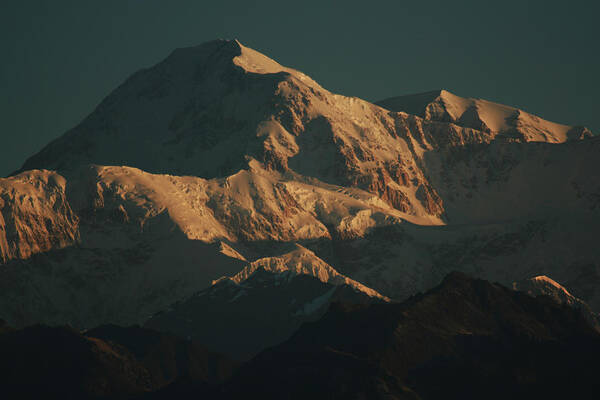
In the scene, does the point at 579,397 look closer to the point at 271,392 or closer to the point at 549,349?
the point at 549,349

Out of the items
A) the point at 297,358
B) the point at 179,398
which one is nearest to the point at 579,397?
the point at 297,358

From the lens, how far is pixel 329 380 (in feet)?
614

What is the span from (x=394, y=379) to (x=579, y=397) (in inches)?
978

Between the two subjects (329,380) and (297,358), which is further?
(297,358)

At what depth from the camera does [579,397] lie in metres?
186

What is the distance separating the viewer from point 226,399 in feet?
634

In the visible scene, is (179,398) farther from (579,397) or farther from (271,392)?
(579,397)

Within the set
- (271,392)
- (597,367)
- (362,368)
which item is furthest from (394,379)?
(597,367)

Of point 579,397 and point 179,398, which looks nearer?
point 579,397

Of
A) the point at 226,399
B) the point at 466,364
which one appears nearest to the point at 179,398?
the point at 226,399

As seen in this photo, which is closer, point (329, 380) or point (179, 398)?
point (329, 380)

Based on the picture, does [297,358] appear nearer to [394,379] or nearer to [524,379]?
[394,379]

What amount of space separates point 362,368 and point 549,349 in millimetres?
29408

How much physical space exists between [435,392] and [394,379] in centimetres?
750
